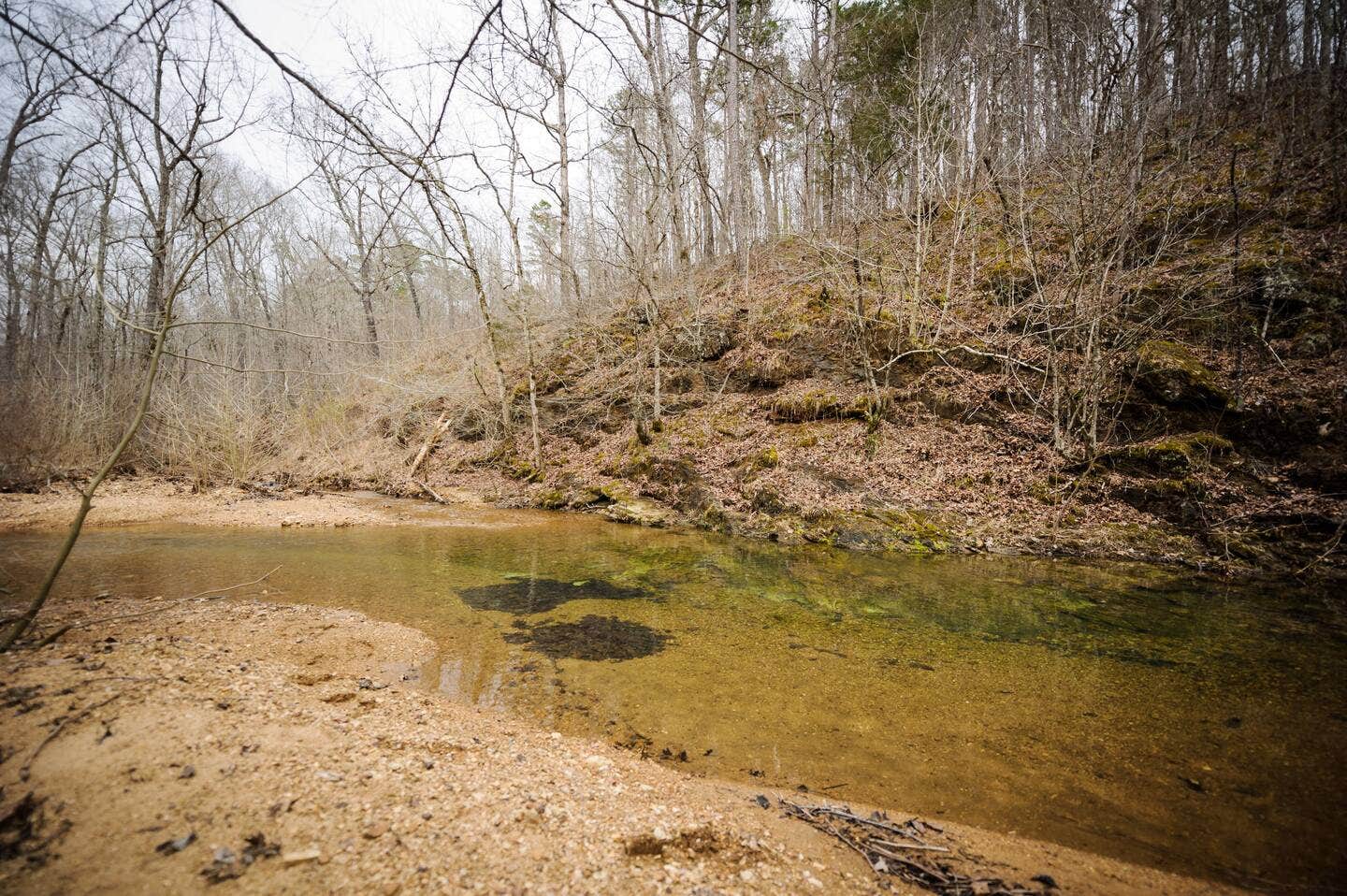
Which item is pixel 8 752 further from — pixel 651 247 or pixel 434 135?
pixel 651 247

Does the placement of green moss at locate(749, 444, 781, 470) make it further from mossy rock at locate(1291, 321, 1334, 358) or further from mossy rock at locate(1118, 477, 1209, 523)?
mossy rock at locate(1291, 321, 1334, 358)

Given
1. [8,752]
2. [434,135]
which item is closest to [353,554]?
[8,752]

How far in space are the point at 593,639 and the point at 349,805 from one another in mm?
3175

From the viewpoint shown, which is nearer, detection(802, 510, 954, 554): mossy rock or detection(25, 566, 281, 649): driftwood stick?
detection(25, 566, 281, 649): driftwood stick

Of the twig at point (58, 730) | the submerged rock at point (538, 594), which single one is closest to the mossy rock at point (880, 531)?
the submerged rock at point (538, 594)

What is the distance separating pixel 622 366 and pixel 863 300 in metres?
7.38

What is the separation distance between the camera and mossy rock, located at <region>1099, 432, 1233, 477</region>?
8562 mm

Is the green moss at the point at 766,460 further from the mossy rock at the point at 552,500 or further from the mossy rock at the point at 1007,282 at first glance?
the mossy rock at the point at 1007,282

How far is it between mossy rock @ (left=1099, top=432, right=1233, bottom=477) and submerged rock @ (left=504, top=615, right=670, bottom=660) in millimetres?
9262

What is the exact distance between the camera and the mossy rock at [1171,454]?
8562 millimetres

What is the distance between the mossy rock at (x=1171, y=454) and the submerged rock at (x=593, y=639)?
9.26 meters

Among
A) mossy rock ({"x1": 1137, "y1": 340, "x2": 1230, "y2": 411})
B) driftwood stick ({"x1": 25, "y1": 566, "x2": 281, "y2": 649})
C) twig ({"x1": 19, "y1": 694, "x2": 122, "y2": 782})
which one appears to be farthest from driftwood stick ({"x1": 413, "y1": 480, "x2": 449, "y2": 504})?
mossy rock ({"x1": 1137, "y1": 340, "x2": 1230, "y2": 411})

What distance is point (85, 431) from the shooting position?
42.7ft

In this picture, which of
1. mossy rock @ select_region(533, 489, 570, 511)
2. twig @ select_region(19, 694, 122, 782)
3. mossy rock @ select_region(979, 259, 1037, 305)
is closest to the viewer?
twig @ select_region(19, 694, 122, 782)
